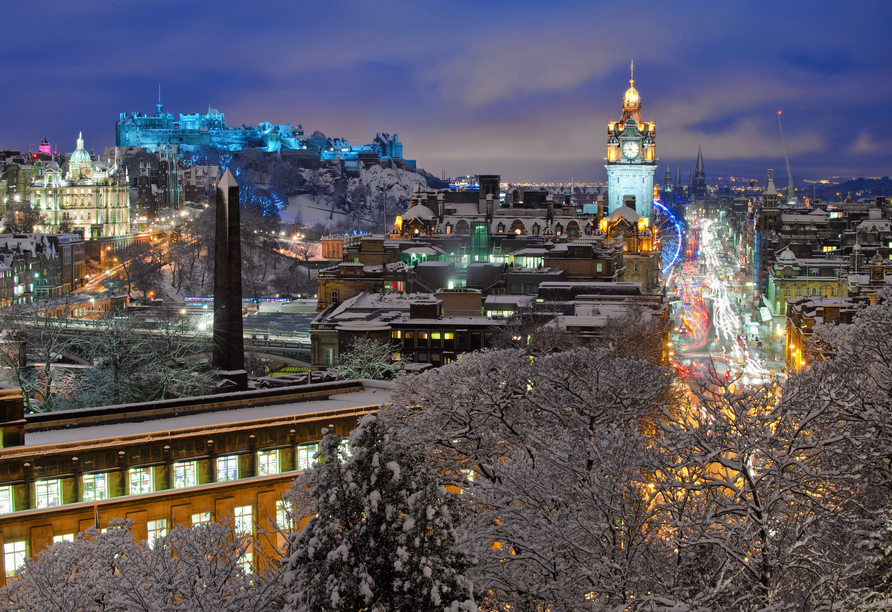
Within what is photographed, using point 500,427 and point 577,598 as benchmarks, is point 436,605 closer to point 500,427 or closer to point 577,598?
point 577,598

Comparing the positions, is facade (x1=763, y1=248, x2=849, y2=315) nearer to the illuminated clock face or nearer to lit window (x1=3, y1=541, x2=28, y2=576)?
the illuminated clock face

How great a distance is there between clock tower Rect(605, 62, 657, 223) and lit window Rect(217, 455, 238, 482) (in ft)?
305

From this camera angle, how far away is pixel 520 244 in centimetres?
8331

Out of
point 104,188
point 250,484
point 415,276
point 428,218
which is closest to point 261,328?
point 415,276

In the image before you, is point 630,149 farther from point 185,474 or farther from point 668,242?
point 185,474

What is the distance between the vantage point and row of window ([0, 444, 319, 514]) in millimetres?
21906

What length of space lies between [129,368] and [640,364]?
934 inches

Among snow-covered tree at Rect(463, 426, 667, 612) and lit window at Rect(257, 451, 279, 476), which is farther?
lit window at Rect(257, 451, 279, 476)

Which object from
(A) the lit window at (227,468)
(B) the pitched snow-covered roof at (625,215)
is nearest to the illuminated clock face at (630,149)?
(B) the pitched snow-covered roof at (625,215)

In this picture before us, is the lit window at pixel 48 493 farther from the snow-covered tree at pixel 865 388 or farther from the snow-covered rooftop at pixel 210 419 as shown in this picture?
the snow-covered tree at pixel 865 388

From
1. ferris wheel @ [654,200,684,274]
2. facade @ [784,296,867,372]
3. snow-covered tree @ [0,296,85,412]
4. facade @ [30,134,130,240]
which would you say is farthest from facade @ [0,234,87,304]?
ferris wheel @ [654,200,684,274]

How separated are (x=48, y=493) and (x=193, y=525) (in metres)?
3.80

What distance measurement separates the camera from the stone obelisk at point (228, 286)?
98.8ft

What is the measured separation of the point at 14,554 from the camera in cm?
2130
